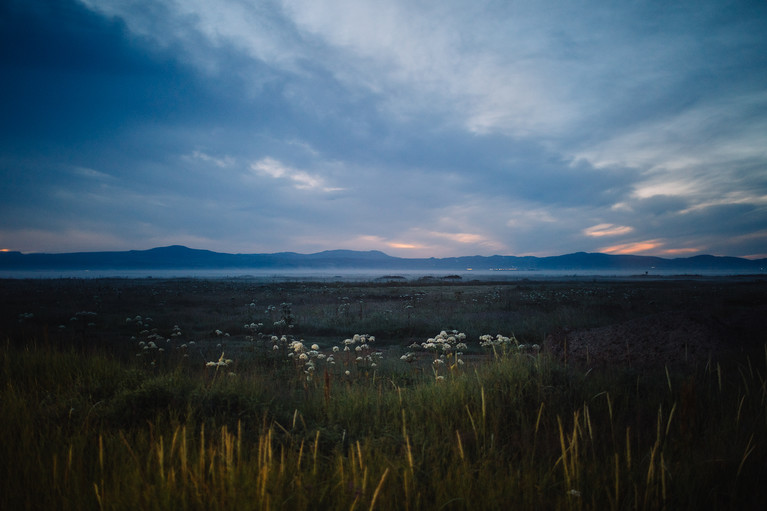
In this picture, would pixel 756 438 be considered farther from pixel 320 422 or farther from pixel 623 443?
pixel 320 422

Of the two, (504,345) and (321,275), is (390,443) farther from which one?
(321,275)

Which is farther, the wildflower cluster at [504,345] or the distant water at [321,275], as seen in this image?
the distant water at [321,275]

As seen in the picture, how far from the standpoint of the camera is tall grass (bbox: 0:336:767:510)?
8.11ft

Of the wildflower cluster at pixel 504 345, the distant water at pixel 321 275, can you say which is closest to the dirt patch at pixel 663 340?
the wildflower cluster at pixel 504 345

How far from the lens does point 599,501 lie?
2.63 metres

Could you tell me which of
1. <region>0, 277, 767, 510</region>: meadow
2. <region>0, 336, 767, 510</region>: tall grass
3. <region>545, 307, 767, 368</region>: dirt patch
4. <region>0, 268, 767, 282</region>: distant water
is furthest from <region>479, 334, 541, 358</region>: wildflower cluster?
<region>0, 268, 767, 282</region>: distant water

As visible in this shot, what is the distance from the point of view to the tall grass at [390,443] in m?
2.47

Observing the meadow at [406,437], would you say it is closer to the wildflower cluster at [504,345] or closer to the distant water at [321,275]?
the wildflower cluster at [504,345]

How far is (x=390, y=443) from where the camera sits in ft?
11.7

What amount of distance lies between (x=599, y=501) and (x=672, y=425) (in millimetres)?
2052

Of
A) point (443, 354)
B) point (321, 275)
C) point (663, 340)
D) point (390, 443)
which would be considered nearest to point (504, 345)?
point (443, 354)

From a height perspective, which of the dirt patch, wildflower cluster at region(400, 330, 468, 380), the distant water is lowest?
the distant water

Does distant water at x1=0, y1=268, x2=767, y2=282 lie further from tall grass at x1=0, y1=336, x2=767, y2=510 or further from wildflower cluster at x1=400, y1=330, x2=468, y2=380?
tall grass at x1=0, y1=336, x2=767, y2=510

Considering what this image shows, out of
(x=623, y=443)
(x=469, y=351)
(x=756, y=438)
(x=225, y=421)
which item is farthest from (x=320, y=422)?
(x=469, y=351)
